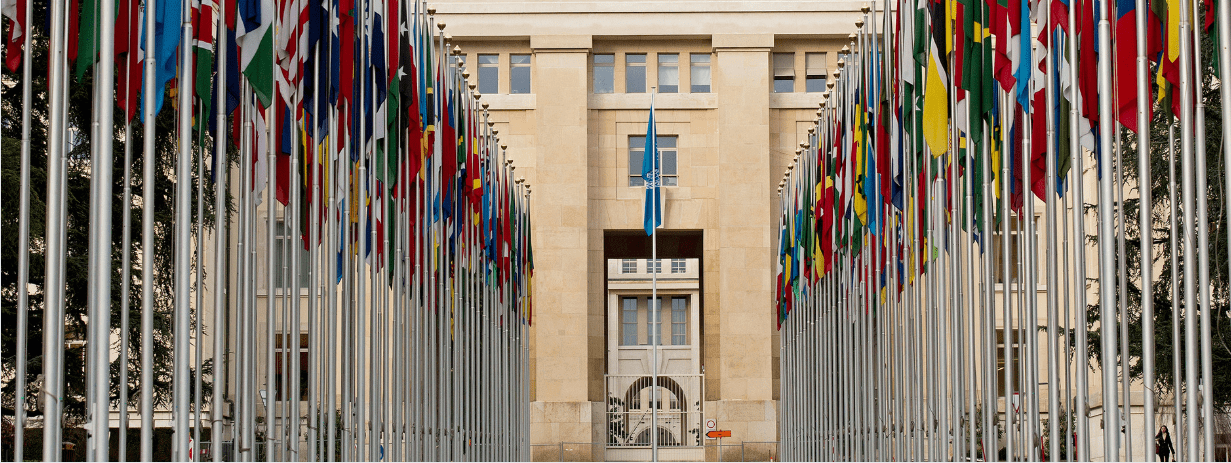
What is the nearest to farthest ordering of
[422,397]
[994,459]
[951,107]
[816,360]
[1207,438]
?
[1207,438]
[994,459]
[951,107]
[422,397]
[816,360]

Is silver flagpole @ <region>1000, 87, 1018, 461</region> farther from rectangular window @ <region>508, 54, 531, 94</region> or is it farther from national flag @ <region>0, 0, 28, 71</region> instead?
rectangular window @ <region>508, 54, 531, 94</region>

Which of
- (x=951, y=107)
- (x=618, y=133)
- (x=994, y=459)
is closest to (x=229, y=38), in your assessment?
(x=951, y=107)

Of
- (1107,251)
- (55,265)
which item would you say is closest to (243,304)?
(55,265)

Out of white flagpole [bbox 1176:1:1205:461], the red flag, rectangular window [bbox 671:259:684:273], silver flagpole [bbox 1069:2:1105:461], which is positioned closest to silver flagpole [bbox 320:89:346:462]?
the red flag

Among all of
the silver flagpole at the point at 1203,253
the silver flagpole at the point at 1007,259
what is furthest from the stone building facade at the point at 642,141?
the silver flagpole at the point at 1203,253

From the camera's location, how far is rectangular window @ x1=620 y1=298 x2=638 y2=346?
55.4 meters

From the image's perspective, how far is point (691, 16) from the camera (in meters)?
44.2

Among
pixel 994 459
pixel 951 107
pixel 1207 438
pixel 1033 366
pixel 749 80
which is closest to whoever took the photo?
pixel 1207 438

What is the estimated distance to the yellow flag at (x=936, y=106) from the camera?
14586 millimetres

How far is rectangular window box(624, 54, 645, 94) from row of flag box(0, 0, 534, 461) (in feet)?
62.7

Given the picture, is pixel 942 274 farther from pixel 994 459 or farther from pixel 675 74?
pixel 675 74

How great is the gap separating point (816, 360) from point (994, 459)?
14.7 metres

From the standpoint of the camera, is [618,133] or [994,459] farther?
[618,133]

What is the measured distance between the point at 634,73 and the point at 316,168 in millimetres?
30596
